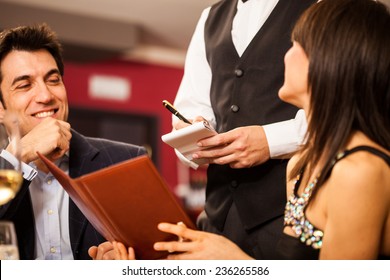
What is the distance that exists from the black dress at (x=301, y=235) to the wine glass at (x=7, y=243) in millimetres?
551

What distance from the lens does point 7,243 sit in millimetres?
1149

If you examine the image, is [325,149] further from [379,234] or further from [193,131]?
[193,131]

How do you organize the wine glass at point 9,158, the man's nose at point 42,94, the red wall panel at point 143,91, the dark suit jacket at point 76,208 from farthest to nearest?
the red wall panel at point 143,91 < the man's nose at point 42,94 < the dark suit jacket at point 76,208 < the wine glass at point 9,158

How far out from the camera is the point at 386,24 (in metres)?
1.21

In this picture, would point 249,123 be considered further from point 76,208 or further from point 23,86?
point 23,86

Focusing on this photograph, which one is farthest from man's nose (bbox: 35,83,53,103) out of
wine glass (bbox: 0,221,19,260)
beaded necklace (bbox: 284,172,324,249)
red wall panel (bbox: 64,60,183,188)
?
red wall panel (bbox: 64,60,183,188)

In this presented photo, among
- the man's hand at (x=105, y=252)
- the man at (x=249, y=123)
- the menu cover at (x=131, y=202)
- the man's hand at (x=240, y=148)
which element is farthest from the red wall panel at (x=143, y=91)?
the menu cover at (x=131, y=202)

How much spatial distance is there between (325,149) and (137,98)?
21.1ft

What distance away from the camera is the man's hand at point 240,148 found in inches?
63.0

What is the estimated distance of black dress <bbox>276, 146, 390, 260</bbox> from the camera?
1183mm

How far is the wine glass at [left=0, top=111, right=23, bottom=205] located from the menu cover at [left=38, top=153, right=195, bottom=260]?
9cm

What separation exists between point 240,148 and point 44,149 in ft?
1.85

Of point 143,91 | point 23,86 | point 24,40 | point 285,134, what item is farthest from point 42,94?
point 143,91

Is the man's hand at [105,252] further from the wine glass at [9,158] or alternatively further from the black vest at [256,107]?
the black vest at [256,107]
